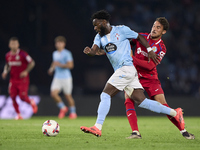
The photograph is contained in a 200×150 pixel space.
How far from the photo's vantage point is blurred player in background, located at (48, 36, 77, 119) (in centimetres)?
1162

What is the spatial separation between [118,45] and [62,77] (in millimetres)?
6444

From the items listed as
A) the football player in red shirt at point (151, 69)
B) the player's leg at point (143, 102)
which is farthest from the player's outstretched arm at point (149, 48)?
the player's leg at point (143, 102)

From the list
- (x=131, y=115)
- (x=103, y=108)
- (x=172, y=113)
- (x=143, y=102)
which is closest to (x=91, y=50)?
(x=103, y=108)

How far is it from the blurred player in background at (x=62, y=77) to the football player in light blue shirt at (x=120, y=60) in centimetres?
611

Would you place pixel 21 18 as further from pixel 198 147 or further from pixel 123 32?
pixel 198 147

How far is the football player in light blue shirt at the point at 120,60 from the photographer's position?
552cm

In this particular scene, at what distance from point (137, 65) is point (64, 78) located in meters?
6.10

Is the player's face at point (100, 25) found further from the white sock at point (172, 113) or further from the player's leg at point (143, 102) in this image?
the white sock at point (172, 113)

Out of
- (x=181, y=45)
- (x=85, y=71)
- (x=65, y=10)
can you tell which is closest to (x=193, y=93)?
(x=181, y=45)

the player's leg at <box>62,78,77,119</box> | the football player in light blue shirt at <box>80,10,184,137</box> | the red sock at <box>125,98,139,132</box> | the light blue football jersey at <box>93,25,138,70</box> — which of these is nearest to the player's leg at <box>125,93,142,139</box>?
the red sock at <box>125,98,139,132</box>

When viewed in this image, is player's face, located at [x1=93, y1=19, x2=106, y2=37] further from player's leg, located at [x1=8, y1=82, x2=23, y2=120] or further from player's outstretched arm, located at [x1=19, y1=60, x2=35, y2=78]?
player's leg, located at [x1=8, y1=82, x2=23, y2=120]

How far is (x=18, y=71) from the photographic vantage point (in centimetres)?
1130

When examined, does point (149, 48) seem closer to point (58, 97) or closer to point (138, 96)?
point (138, 96)

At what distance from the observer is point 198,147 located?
4648 mm
